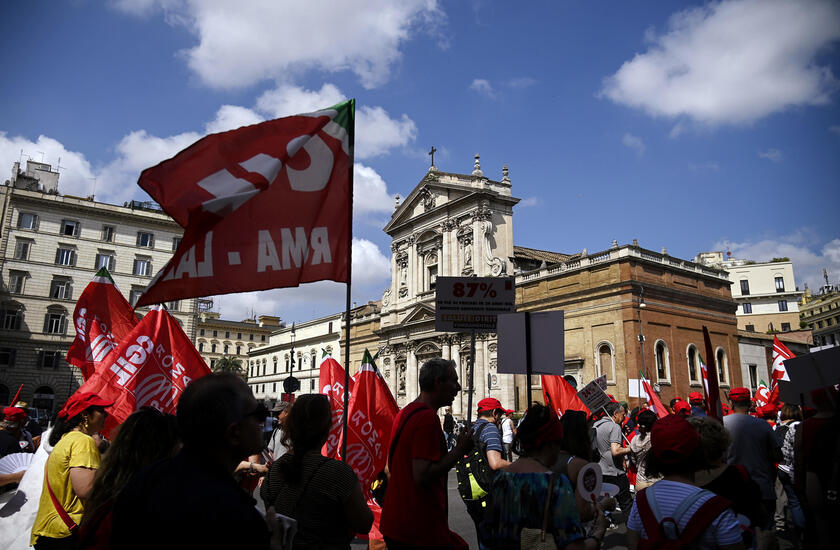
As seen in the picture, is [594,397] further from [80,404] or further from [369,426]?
[80,404]

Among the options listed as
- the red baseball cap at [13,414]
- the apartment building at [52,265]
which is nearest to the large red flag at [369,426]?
the red baseball cap at [13,414]

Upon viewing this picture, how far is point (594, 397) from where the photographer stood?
8.83 metres

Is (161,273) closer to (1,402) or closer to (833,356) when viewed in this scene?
(833,356)

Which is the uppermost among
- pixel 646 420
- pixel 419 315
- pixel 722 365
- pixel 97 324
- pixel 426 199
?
pixel 426 199

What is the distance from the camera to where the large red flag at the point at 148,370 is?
6082mm

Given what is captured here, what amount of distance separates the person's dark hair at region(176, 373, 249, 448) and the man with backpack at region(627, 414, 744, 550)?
1.92 metres

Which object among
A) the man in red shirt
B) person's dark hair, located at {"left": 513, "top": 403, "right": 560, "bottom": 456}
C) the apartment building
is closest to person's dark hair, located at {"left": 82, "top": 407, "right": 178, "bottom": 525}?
the man in red shirt

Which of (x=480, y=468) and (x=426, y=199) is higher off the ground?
(x=426, y=199)

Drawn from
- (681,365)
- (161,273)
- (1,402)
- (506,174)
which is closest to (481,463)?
(161,273)

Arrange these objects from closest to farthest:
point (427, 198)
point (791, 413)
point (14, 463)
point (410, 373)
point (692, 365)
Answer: point (14, 463)
point (791, 413)
point (692, 365)
point (410, 373)
point (427, 198)

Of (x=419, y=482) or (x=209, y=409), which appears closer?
(x=209, y=409)

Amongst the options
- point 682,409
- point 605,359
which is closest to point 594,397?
point 682,409

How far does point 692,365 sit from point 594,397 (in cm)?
2496

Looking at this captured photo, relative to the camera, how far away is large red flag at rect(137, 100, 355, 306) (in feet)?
13.5
